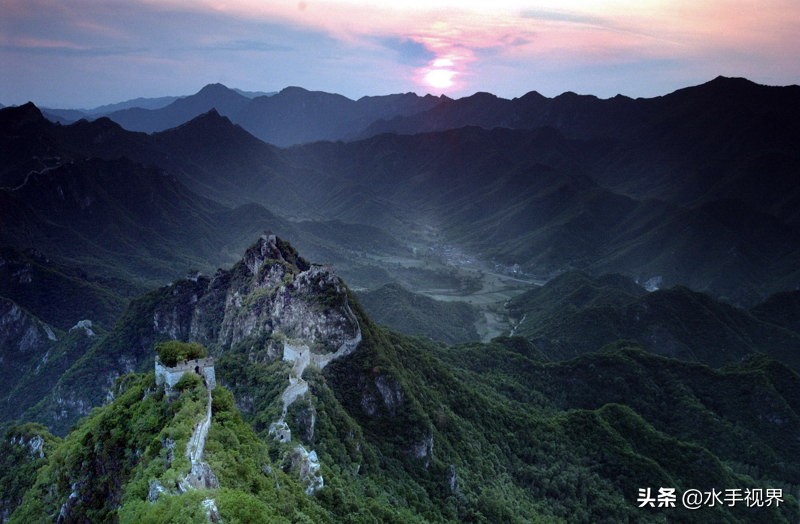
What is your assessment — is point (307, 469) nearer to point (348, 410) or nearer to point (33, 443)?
point (348, 410)

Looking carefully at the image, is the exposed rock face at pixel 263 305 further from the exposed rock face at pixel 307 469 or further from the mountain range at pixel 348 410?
the exposed rock face at pixel 307 469

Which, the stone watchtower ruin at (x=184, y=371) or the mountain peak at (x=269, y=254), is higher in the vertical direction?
the stone watchtower ruin at (x=184, y=371)

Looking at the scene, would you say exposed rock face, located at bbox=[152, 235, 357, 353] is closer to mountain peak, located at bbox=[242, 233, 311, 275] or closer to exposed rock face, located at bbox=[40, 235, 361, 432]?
mountain peak, located at bbox=[242, 233, 311, 275]

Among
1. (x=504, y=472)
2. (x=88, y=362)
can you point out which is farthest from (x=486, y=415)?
(x=88, y=362)

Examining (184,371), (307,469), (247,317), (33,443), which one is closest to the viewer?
(184,371)

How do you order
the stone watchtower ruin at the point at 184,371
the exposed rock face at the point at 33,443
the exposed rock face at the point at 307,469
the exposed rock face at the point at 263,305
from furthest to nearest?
the exposed rock face at the point at 263,305, the exposed rock face at the point at 33,443, the exposed rock face at the point at 307,469, the stone watchtower ruin at the point at 184,371

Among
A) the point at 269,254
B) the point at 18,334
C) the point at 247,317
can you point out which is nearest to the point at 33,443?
the point at 247,317

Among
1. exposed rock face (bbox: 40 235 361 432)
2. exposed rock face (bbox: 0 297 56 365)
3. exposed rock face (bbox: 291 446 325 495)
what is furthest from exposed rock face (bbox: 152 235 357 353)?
exposed rock face (bbox: 0 297 56 365)

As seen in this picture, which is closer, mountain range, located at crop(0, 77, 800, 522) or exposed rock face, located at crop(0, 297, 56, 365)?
mountain range, located at crop(0, 77, 800, 522)

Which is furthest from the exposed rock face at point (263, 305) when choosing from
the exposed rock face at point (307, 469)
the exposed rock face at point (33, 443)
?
the exposed rock face at point (33, 443)
